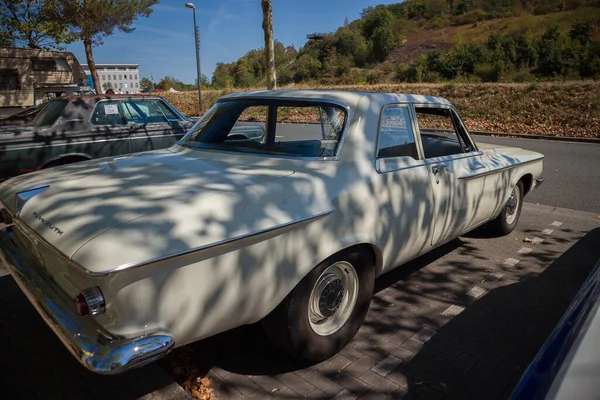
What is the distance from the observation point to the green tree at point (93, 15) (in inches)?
649

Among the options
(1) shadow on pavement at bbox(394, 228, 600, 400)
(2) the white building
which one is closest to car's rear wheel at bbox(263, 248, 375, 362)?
(1) shadow on pavement at bbox(394, 228, 600, 400)

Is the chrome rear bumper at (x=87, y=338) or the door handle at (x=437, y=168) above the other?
the door handle at (x=437, y=168)

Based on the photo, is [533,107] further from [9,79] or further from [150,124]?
[9,79]

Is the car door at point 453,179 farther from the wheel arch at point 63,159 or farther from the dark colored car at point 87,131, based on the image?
the wheel arch at point 63,159

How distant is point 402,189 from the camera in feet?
9.45

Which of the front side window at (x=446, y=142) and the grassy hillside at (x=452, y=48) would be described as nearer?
the front side window at (x=446, y=142)

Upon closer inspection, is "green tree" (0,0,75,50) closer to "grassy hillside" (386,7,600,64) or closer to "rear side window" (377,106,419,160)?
"rear side window" (377,106,419,160)

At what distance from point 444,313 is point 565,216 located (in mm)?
3599

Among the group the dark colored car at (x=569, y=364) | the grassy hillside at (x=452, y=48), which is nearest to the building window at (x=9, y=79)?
the dark colored car at (x=569, y=364)

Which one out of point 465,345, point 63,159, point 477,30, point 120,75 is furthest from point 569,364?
point 120,75

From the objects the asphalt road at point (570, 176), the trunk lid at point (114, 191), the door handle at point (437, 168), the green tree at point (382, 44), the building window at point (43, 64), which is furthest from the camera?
the green tree at point (382, 44)

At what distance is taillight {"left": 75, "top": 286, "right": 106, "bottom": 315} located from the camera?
1.72 metres

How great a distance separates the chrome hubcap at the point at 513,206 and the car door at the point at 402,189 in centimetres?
204

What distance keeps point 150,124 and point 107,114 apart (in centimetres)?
65
